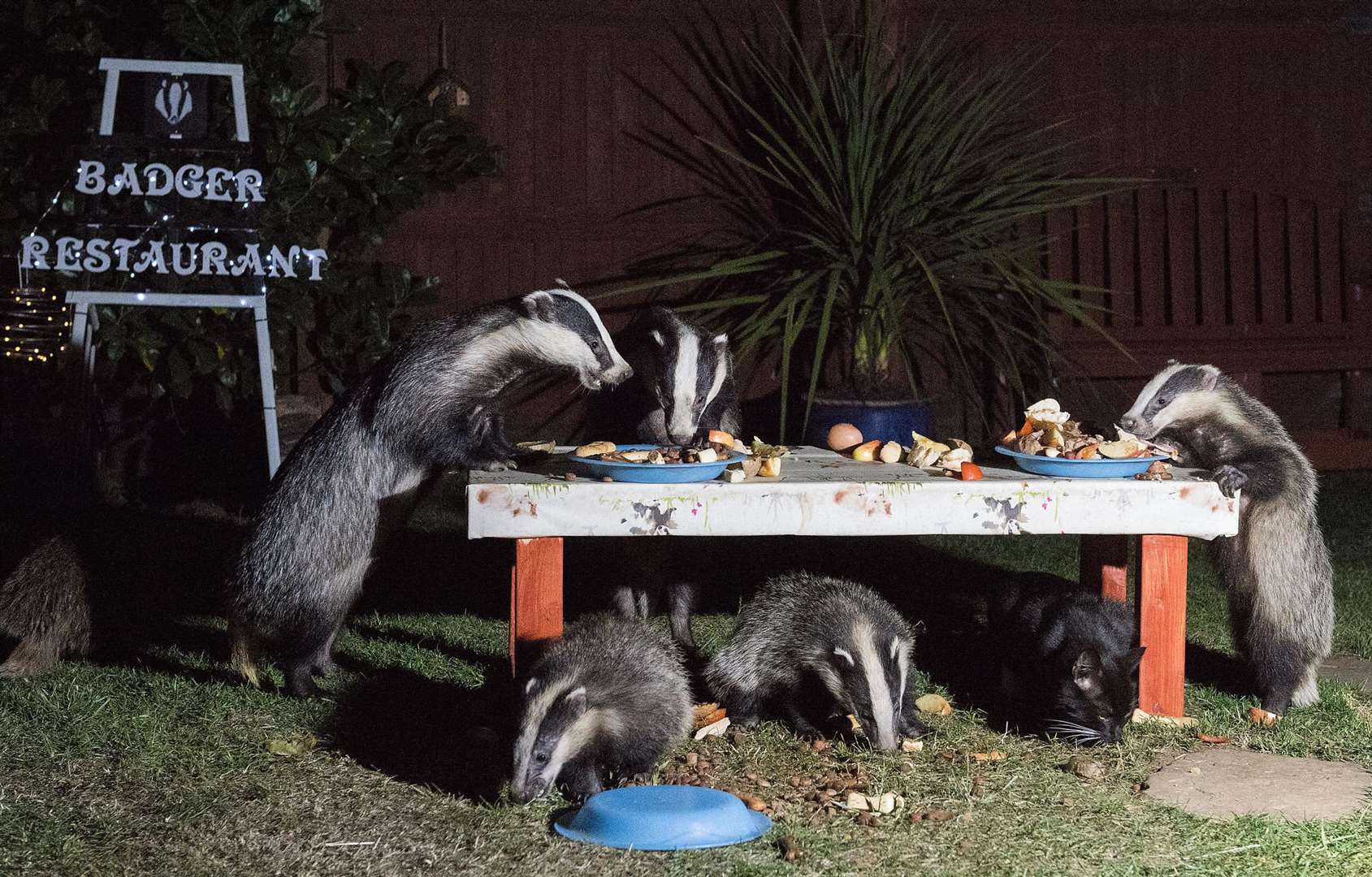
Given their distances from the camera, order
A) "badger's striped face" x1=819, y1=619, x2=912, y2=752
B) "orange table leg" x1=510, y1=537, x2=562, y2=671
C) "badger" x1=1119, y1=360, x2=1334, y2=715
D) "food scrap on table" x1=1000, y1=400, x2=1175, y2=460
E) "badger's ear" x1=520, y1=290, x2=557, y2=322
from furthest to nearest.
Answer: "badger's ear" x1=520, y1=290, x2=557, y2=322 → "badger" x1=1119, y1=360, x2=1334, y2=715 → "food scrap on table" x1=1000, y1=400, x2=1175, y2=460 → "orange table leg" x1=510, y1=537, x2=562, y2=671 → "badger's striped face" x1=819, y1=619, x2=912, y2=752

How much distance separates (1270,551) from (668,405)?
1.91m

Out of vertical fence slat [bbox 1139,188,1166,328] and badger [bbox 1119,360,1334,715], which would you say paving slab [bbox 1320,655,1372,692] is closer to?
badger [bbox 1119,360,1334,715]

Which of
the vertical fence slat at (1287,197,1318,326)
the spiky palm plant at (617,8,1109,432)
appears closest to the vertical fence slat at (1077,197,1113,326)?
the spiky palm plant at (617,8,1109,432)

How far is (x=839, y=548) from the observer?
271 inches

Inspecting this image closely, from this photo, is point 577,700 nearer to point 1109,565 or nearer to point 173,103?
point 1109,565

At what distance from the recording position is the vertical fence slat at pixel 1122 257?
29.0ft

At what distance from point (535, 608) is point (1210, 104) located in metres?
6.43

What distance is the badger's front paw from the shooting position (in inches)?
166

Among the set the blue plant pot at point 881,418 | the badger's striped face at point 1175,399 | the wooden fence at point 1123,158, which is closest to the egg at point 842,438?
the badger's striped face at point 1175,399

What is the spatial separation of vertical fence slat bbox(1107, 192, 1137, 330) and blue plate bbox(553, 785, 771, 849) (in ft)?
19.8

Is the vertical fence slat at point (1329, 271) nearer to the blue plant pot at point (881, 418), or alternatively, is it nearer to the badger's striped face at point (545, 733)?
the blue plant pot at point (881, 418)

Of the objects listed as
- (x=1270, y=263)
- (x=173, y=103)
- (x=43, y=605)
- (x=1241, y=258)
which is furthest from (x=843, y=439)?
(x=1270, y=263)

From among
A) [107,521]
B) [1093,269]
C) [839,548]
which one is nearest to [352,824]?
[839,548]

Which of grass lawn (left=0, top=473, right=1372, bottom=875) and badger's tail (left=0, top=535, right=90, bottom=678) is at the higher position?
badger's tail (left=0, top=535, right=90, bottom=678)
